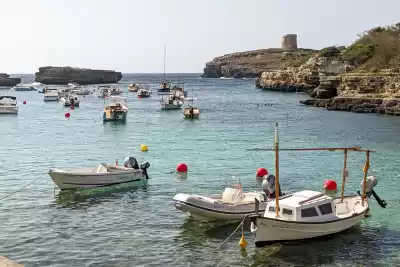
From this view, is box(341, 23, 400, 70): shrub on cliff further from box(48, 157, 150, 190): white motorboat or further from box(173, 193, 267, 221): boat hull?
box(173, 193, 267, 221): boat hull

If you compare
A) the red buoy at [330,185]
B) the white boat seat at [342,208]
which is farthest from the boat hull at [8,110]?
the white boat seat at [342,208]

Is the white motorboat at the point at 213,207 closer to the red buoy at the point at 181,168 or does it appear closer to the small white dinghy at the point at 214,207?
the small white dinghy at the point at 214,207

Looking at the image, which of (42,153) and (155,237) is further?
(42,153)

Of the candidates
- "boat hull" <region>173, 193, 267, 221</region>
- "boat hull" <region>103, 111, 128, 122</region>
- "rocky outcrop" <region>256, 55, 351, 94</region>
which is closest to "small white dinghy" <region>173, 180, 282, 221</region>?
"boat hull" <region>173, 193, 267, 221</region>

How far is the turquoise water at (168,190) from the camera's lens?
22.9 meters

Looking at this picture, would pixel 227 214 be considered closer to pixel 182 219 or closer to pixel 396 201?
pixel 182 219

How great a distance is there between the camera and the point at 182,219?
2733 cm

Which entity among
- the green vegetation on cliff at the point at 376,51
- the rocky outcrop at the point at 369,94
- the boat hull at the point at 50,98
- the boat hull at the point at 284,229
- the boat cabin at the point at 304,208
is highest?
the green vegetation on cliff at the point at 376,51

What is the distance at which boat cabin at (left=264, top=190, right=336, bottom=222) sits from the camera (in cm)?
2352

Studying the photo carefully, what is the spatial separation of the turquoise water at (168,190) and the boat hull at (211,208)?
533mm

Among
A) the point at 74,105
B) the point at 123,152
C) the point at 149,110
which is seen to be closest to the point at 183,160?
the point at 123,152

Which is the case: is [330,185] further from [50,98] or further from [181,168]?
[50,98]

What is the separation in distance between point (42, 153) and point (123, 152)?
683cm

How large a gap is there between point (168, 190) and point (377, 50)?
76.7 metres
